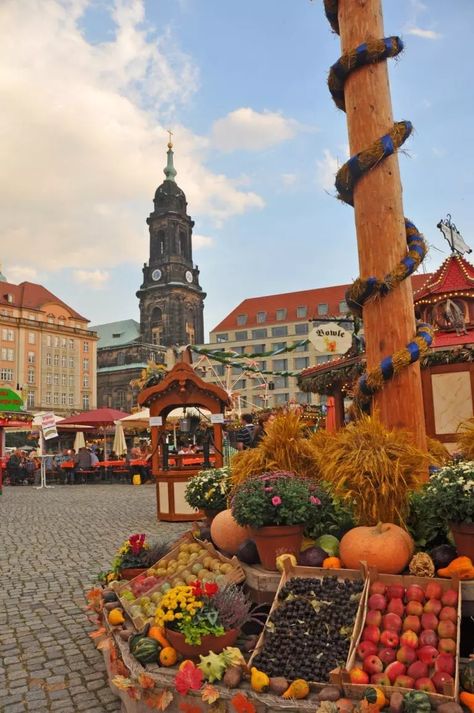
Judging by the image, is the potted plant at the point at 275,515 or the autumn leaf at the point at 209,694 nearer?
the autumn leaf at the point at 209,694

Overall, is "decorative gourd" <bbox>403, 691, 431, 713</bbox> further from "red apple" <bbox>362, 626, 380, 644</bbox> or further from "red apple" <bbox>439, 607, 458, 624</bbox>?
"red apple" <bbox>439, 607, 458, 624</bbox>

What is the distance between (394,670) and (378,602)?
0.46m

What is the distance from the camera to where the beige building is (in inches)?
3388

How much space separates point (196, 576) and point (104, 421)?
2255cm

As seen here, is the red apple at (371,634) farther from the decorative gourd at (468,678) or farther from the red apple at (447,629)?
the decorative gourd at (468,678)

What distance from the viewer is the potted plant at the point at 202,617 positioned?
144 inches

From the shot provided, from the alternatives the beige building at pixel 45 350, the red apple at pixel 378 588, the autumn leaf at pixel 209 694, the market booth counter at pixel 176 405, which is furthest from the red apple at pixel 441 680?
the beige building at pixel 45 350

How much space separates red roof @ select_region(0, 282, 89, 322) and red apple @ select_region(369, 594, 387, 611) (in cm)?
8836

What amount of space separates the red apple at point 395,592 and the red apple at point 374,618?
0.15 m

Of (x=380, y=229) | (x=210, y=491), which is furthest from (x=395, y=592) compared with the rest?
(x=210, y=491)

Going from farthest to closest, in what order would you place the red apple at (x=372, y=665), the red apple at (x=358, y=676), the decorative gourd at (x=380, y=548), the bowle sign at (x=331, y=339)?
the bowle sign at (x=331, y=339) < the decorative gourd at (x=380, y=548) < the red apple at (x=372, y=665) < the red apple at (x=358, y=676)

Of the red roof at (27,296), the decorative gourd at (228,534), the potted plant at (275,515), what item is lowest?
the decorative gourd at (228,534)

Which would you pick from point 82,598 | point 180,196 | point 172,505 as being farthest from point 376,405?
point 180,196

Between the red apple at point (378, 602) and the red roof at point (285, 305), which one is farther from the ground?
the red roof at point (285, 305)
